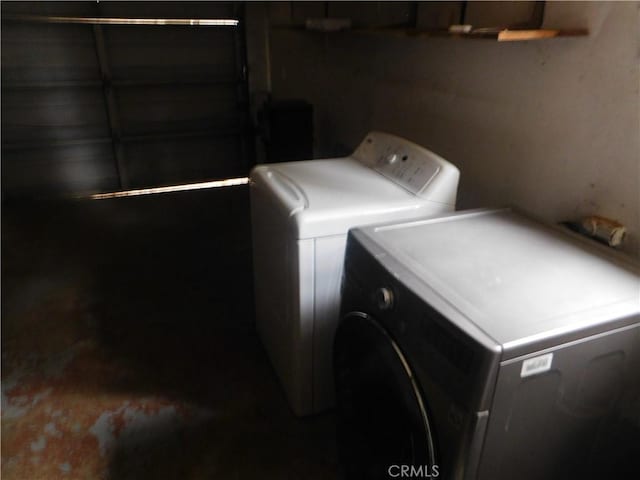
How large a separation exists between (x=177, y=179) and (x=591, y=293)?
163 inches

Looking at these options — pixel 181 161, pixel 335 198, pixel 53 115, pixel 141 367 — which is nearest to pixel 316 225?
pixel 335 198

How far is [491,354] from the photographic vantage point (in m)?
0.78

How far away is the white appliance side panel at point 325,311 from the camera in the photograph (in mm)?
1430

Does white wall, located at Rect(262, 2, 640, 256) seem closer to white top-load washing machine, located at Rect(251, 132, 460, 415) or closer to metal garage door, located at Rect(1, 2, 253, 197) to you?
white top-load washing machine, located at Rect(251, 132, 460, 415)

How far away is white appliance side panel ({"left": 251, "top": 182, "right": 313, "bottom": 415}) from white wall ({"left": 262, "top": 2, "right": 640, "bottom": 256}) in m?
0.86

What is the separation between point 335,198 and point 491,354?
0.81 metres

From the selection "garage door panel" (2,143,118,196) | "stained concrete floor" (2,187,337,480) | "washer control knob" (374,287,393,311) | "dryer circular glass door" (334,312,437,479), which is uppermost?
"washer control knob" (374,287,393,311)

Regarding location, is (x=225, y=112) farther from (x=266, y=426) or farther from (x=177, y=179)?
(x=266, y=426)

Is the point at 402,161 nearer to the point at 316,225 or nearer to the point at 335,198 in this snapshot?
the point at 335,198

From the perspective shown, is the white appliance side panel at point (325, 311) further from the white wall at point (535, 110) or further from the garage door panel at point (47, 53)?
the garage door panel at point (47, 53)

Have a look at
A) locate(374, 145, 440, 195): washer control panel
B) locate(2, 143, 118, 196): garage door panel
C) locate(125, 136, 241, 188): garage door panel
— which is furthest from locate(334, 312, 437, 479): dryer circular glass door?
locate(2, 143, 118, 196): garage door panel

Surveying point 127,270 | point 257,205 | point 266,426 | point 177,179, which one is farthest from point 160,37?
point 266,426

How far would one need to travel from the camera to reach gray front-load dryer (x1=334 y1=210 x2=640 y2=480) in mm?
835

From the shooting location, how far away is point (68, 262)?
297cm
